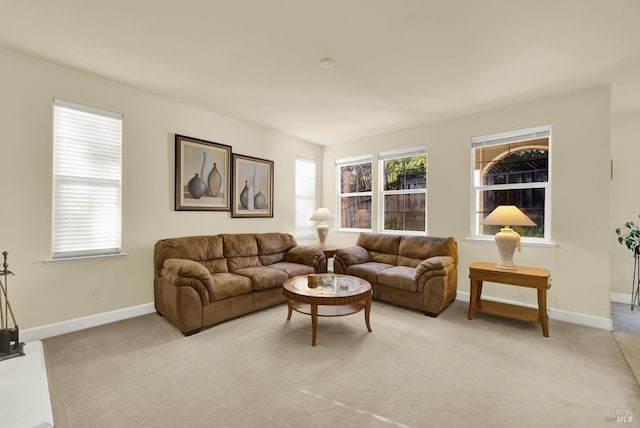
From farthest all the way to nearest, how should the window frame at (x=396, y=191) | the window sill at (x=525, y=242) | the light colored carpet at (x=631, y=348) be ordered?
the window frame at (x=396, y=191) → the window sill at (x=525, y=242) → the light colored carpet at (x=631, y=348)

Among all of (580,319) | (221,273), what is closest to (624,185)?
(580,319)

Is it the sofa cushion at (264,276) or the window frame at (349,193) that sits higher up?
the window frame at (349,193)

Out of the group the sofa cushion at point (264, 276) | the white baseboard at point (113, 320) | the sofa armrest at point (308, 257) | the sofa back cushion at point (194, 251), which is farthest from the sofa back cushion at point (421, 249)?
the sofa back cushion at point (194, 251)

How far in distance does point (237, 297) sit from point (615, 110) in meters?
5.53

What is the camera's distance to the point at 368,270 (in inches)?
158

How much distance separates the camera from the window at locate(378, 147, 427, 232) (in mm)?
4703

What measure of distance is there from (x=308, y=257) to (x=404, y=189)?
2038mm

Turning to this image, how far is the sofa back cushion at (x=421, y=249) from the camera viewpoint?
398cm

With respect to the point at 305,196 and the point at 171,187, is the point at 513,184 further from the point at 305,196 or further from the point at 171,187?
the point at 171,187

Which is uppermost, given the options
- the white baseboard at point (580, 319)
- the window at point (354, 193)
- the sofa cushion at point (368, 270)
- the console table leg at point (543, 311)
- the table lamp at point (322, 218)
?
the window at point (354, 193)

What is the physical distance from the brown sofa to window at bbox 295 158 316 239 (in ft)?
4.06

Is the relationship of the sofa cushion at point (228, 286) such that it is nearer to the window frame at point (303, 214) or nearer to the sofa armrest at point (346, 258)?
the sofa armrest at point (346, 258)

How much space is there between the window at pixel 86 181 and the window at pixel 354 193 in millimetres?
3730

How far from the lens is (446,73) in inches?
115
